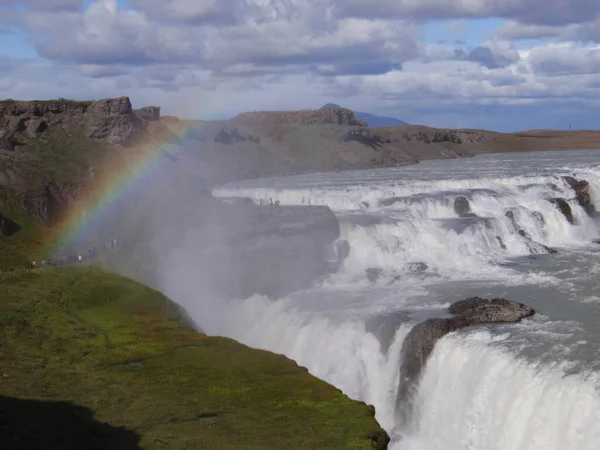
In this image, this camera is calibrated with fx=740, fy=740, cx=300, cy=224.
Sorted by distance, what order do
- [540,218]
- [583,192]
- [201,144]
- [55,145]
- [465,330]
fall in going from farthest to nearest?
[201,144] < [55,145] < [583,192] < [540,218] < [465,330]

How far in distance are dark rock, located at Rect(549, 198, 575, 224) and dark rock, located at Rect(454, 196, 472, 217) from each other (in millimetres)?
7412

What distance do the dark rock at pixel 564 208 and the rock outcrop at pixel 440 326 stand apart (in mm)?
29364

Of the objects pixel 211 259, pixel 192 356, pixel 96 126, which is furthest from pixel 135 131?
pixel 192 356

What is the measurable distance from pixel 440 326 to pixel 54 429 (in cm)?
1728

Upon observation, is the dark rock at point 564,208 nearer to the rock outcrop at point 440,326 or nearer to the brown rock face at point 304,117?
the rock outcrop at point 440,326

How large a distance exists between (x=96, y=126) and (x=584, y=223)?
5645cm

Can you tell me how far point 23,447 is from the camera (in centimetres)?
2042

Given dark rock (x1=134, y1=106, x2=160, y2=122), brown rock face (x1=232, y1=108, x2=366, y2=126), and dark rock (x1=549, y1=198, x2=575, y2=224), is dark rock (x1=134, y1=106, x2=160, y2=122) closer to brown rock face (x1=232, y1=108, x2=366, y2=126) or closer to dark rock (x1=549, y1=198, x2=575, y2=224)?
brown rock face (x1=232, y1=108, x2=366, y2=126)

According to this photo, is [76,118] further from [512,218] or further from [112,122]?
[512,218]

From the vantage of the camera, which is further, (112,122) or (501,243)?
(112,122)

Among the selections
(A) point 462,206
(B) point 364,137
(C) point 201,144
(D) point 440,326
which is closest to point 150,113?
(C) point 201,144

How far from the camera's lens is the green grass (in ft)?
72.1

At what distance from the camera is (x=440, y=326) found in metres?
32.7

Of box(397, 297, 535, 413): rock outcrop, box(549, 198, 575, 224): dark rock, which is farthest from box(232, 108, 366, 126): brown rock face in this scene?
box(397, 297, 535, 413): rock outcrop
